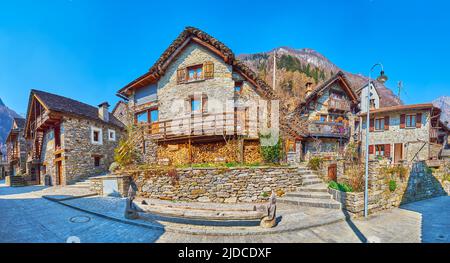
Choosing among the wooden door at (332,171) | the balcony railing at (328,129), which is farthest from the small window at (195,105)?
the balcony railing at (328,129)

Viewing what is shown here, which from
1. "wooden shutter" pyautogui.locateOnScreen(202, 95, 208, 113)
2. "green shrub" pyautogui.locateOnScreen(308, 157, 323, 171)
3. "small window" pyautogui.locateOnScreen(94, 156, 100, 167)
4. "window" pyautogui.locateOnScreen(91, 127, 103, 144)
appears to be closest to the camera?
"green shrub" pyautogui.locateOnScreen(308, 157, 323, 171)

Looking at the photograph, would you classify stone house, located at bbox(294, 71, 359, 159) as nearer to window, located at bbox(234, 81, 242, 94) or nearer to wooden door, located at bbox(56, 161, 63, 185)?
window, located at bbox(234, 81, 242, 94)

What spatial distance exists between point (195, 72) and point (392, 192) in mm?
13631

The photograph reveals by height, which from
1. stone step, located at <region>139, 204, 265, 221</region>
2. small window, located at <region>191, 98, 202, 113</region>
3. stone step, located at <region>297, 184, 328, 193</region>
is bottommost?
stone step, located at <region>297, 184, 328, 193</region>

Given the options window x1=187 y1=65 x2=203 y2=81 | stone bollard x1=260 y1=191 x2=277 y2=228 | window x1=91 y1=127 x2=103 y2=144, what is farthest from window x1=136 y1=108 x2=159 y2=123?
stone bollard x1=260 y1=191 x2=277 y2=228

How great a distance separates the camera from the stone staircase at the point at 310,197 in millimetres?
6844

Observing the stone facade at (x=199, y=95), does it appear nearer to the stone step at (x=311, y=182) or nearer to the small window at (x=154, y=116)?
the small window at (x=154, y=116)

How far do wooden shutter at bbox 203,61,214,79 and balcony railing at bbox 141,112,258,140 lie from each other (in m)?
3.10

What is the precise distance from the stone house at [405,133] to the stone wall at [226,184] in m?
12.5

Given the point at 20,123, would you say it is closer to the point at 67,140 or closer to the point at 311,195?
the point at 67,140

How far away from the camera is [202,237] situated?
16.2ft

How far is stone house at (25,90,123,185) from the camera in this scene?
13.9 meters

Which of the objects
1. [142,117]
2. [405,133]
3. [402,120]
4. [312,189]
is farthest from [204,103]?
[405,133]
